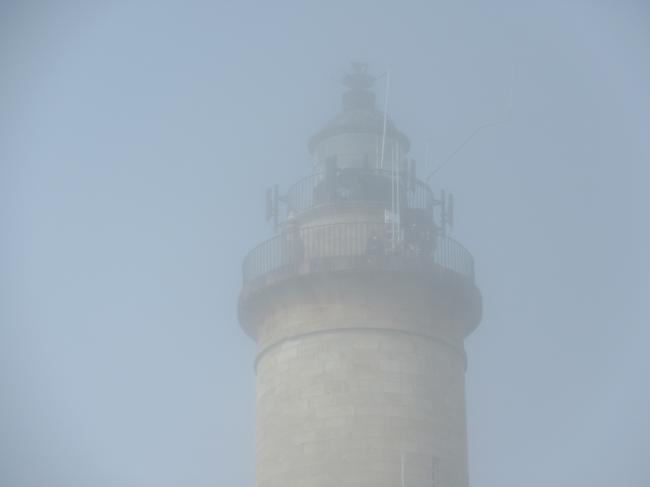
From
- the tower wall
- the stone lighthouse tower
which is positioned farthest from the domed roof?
the tower wall

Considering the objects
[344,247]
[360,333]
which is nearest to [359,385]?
[360,333]

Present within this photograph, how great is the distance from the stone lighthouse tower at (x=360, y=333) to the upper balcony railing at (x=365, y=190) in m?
0.03

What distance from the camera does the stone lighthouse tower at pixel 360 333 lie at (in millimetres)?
29375

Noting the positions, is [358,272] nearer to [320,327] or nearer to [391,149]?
[320,327]

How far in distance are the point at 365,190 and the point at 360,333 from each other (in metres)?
3.24

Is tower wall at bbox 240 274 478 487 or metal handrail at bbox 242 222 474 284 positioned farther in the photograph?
metal handrail at bbox 242 222 474 284

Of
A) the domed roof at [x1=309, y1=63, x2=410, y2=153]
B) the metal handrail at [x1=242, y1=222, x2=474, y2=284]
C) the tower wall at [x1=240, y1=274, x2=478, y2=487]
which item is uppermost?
the domed roof at [x1=309, y1=63, x2=410, y2=153]

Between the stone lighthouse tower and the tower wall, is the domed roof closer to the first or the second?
the stone lighthouse tower

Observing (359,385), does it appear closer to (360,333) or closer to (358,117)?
(360,333)

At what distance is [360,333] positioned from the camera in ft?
99.1

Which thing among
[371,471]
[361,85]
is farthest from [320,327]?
A: [361,85]

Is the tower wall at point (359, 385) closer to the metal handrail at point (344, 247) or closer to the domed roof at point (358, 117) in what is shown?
the metal handrail at point (344, 247)

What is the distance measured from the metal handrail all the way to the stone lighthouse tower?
0.02 metres

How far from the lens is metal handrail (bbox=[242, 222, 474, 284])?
101 feet
